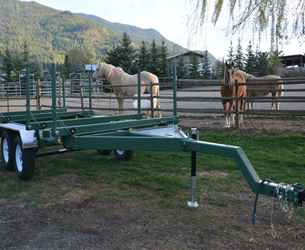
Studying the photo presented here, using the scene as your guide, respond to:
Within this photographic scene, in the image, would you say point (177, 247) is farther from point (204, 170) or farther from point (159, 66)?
point (159, 66)

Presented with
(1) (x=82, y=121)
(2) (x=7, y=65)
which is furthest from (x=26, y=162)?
(2) (x=7, y=65)

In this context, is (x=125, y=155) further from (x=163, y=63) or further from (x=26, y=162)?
(x=163, y=63)

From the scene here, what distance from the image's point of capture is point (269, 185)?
2.05 meters

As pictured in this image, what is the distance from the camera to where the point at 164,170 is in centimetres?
479

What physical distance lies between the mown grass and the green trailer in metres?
0.42

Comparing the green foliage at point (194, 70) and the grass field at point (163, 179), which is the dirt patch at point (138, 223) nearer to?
the grass field at point (163, 179)

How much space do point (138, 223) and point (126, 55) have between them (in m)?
33.4

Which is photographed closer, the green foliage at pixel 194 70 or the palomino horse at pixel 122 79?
the palomino horse at pixel 122 79

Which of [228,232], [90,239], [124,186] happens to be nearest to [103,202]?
[124,186]

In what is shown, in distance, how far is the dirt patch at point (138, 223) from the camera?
2485mm

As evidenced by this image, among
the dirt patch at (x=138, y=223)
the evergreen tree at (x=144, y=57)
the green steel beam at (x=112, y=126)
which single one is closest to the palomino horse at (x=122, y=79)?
the green steel beam at (x=112, y=126)

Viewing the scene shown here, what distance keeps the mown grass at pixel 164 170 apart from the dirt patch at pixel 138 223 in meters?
0.20

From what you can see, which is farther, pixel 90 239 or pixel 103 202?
pixel 103 202

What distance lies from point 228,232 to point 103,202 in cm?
161
